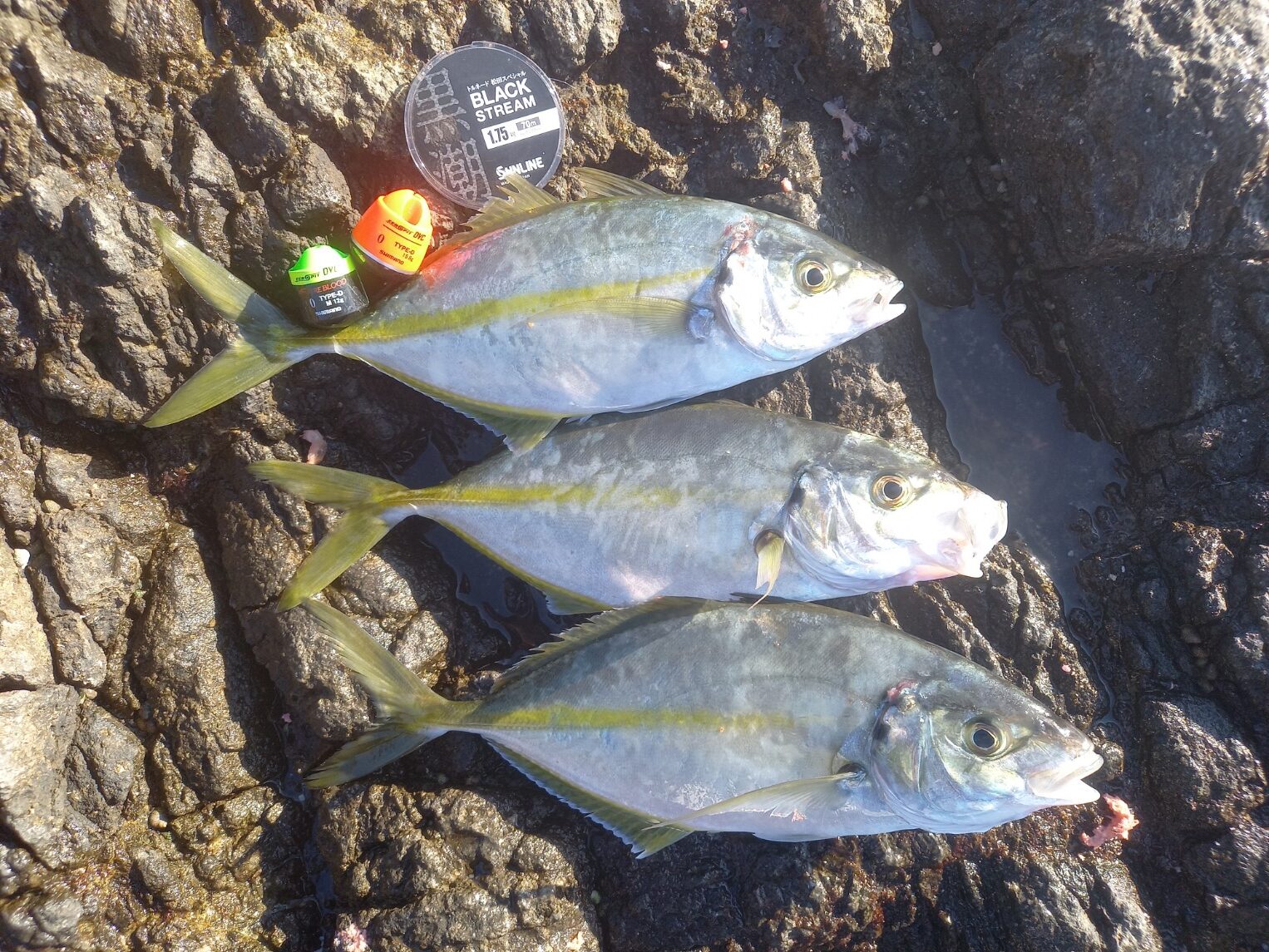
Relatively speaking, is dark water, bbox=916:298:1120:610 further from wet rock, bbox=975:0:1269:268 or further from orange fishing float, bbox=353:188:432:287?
orange fishing float, bbox=353:188:432:287

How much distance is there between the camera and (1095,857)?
2.45 m

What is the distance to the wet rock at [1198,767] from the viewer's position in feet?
7.84

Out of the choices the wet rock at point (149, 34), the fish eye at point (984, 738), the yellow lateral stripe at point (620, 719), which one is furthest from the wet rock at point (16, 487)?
the fish eye at point (984, 738)

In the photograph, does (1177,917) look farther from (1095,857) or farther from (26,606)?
(26,606)

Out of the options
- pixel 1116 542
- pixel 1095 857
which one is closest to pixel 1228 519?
pixel 1116 542

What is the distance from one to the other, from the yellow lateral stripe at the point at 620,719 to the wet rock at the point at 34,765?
131 centimetres

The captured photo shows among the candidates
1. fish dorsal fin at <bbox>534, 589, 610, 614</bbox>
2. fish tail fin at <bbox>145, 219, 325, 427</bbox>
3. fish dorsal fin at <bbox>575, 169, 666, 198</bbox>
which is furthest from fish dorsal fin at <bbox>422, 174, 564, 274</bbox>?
fish dorsal fin at <bbox>534, 589, 610, 614</bbox>

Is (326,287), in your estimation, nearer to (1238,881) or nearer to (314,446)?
(314,446)

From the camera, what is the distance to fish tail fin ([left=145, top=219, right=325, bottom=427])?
239 cm

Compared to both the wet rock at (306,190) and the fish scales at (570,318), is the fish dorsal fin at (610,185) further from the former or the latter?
the wet rock at (306,190)

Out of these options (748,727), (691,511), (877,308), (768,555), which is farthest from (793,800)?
(877,308)

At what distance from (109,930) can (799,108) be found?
3.75m

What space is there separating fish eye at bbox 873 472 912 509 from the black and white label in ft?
5.36

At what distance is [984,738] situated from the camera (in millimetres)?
2129
